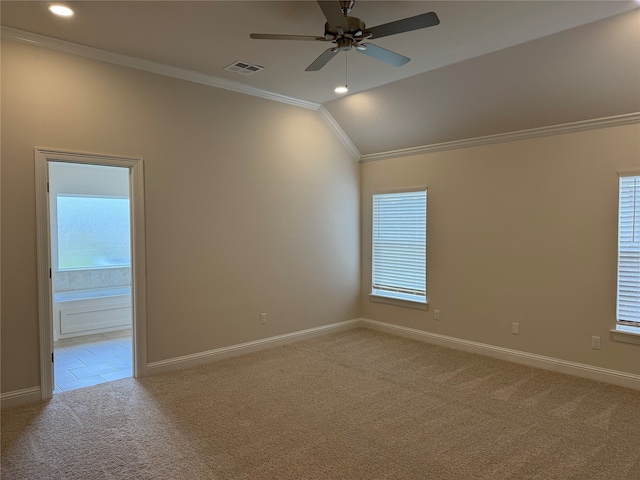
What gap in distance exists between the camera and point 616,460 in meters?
2.77

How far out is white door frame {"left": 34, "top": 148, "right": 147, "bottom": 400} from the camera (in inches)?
145

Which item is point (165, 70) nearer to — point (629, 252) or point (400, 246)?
point (400, 246)

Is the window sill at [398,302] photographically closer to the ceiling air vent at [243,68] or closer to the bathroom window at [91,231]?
the ceiling air vent at [243,68]

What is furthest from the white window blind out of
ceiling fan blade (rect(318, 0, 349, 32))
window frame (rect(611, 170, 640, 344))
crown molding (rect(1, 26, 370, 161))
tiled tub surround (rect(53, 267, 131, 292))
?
tiled tub surround (rect(53, 267, 131, 292))

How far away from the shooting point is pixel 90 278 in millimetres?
6559

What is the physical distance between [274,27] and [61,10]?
156cm

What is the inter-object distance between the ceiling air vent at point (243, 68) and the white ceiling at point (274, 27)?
81 millimetres

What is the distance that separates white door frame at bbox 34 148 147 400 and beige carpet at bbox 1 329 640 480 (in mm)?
301

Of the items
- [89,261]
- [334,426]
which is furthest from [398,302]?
[89,261]

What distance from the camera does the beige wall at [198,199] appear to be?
11.8 ft

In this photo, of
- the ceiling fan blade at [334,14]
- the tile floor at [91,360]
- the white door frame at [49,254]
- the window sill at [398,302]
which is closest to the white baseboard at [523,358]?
the window sill at [398,302]

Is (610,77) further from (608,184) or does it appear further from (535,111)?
(608,184)

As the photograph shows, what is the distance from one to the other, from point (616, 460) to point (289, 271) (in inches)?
146

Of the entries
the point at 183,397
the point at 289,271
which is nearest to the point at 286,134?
the point at 289,271
